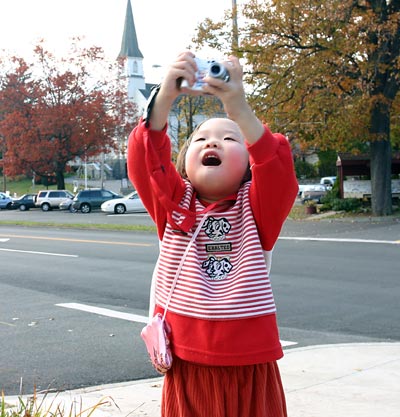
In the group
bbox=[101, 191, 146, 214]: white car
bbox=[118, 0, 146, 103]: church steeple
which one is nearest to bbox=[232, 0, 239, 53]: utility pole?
bbox=[101, 191, 146, 214]: white car

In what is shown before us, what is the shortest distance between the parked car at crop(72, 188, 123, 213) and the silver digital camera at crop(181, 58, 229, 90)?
41662 millimetres

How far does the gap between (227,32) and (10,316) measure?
722 inches

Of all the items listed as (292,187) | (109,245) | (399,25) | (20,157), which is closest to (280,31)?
(399,25)

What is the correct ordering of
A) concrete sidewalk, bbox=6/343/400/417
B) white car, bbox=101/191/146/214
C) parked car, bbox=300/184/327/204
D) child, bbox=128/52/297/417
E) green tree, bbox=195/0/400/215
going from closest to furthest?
child, bbox=128/52/297/417, concrete sidewalk, bbox=6/343/400/417, green tree, bbox=195/0/400/215, white car, bbox=101/191/146/214, parked car, bbox=300/184/327/204

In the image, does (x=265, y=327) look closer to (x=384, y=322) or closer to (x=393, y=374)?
(x=393, y=374)

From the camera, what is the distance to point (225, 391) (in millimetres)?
2684

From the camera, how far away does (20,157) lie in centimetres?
5175

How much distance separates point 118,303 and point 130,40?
329 ft

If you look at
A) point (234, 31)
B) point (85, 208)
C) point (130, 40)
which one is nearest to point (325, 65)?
point (234, 31)

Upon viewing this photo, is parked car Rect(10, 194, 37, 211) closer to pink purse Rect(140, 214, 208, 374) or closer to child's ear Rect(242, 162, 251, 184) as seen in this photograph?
child's ear Rect(242, 162, 251, 184)

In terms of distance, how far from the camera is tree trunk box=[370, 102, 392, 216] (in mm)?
24891

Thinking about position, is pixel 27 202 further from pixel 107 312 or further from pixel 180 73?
pixel 180 73

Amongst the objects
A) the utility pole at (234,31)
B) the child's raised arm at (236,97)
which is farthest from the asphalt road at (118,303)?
the utility pole at (234,31)

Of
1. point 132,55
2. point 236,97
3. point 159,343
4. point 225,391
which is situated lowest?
point 225,391
